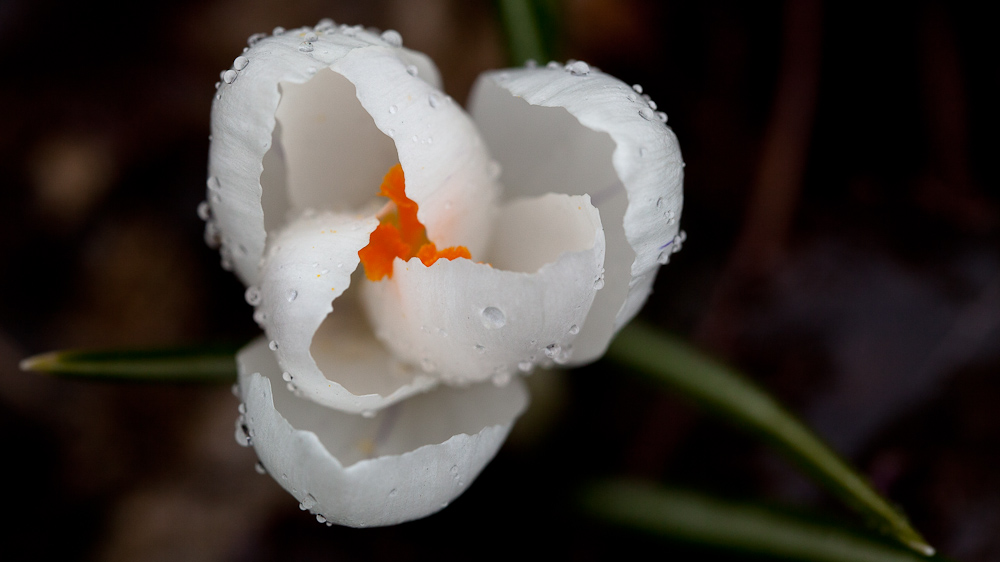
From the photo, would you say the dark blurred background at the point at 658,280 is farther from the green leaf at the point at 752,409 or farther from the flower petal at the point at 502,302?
the flower petal at the point at 502,302

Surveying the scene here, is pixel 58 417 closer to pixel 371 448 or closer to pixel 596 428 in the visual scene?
pixel 371 448

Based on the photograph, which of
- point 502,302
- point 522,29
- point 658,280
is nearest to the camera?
point 502,302

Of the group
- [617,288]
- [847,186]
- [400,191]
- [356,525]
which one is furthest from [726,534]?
[847,186]

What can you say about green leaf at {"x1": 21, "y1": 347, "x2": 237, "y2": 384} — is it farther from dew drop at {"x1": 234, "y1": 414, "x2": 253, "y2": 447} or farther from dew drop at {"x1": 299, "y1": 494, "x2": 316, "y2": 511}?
dew drop at {"x1": 299, "y1": 494, "x2": 316, "y2": 511}

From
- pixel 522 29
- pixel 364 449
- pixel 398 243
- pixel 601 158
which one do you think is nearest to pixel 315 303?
pixel 398 243

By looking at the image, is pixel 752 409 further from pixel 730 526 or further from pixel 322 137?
pixel 322 137

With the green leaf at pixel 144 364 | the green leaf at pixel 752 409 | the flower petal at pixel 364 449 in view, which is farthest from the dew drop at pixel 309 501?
the green leaf at pixel 752 409

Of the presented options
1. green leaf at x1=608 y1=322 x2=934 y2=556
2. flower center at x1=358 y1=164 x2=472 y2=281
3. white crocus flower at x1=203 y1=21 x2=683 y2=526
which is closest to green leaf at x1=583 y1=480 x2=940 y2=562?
green leaf at x1=608 y1=322 x2=934 y2=556
